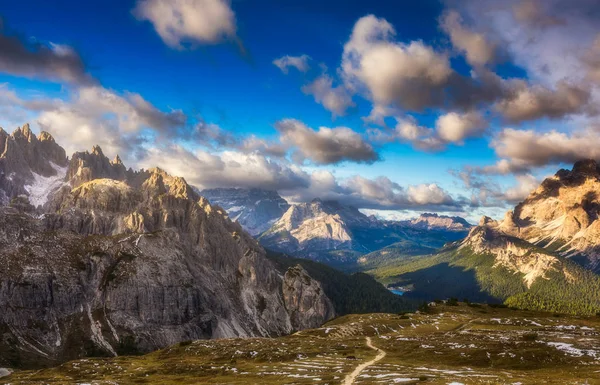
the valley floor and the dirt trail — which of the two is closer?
the dirt trail

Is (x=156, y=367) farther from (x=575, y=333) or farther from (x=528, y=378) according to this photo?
(x=575, y=333)

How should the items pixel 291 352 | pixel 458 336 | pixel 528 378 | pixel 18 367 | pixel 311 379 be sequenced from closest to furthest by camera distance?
pixel 528 378 < pixel 311 379 < pixel 291 352 < pixel 458 336 < pixel 18 367

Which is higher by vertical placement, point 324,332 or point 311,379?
point 311,379

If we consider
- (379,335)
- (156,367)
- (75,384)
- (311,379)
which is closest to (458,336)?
(379,335)

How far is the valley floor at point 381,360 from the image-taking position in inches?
2901

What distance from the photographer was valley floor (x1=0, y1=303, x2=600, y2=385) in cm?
7369

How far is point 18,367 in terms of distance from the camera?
184000 mm

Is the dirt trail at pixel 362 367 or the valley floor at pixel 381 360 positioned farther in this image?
the valley floor at pixel 381 360

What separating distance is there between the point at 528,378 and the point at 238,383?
52.4 m

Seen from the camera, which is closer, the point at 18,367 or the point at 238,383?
the point at 238,383

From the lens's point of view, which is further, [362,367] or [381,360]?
[381,360]

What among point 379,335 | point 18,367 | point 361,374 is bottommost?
point 18,367

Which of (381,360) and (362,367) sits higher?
(362,367)

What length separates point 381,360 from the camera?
9712 centimetres
